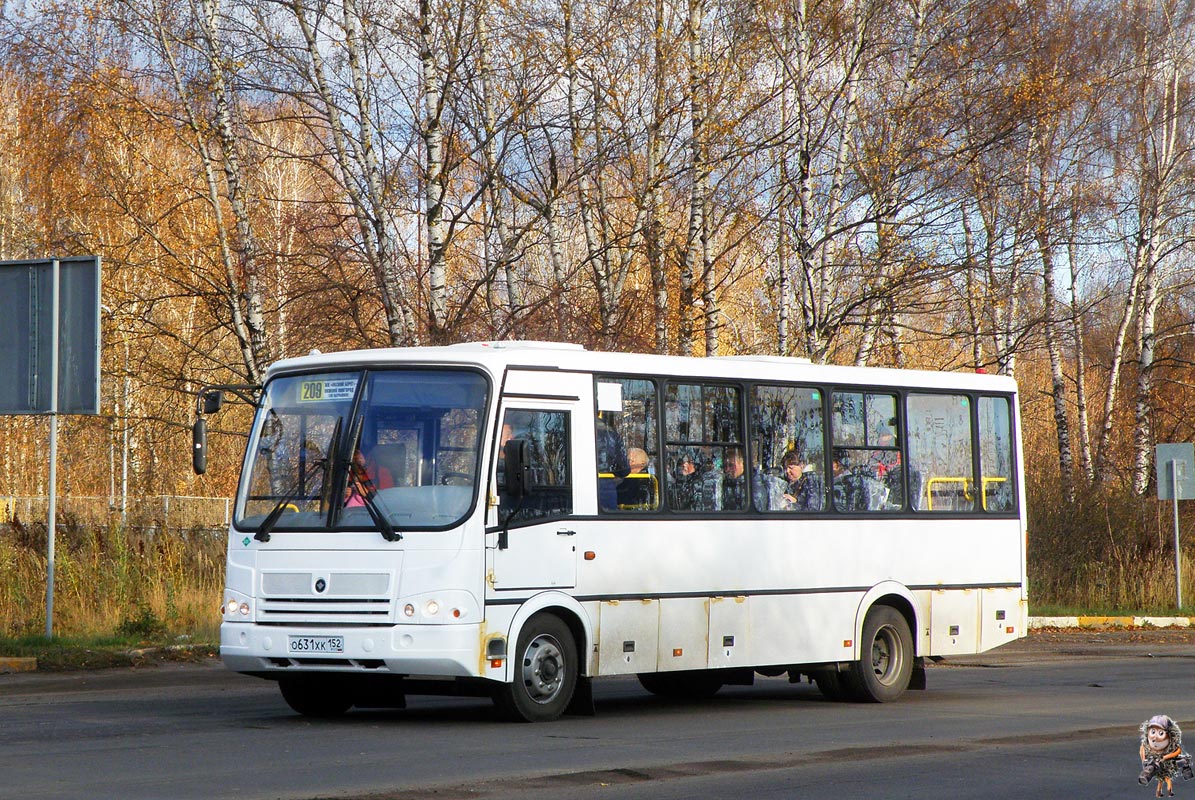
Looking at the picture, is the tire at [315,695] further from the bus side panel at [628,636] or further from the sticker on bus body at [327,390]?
the sticker on bus body at [327,390]

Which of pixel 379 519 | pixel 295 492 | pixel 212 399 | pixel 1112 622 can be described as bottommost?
pixel 1112 622

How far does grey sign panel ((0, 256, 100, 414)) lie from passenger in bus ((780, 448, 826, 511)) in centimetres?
807

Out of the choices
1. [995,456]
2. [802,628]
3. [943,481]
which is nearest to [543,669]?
[802,628]

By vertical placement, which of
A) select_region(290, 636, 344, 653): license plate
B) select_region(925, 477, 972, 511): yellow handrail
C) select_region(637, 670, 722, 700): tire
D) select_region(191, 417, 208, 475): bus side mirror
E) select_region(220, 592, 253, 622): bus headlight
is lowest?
select_region(637, 670, 722, 700): tire

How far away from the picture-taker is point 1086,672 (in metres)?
19.1

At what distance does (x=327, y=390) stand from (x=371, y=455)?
764 millimetres

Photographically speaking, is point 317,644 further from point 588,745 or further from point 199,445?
point 588,745

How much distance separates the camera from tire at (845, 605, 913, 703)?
598 inches

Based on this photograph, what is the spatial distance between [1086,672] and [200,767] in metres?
12.2

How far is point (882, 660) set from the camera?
15.5 meters

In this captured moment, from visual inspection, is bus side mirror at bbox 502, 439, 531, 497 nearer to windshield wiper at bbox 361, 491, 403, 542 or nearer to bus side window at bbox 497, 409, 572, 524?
bus side window at bbox 497, 409, 572, 524

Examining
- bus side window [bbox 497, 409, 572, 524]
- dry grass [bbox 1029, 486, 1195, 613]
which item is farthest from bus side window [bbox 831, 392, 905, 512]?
dry grass [bbox 1029, 486, 1195, 613]

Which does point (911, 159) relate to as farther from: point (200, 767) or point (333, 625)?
point (200, 767)

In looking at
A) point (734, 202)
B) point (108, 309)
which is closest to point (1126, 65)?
point (734, 202)
